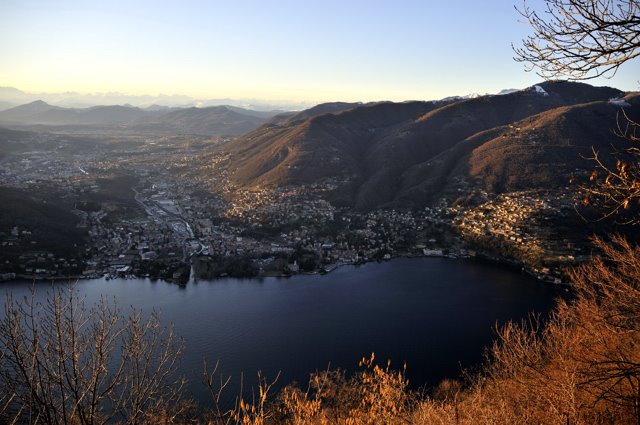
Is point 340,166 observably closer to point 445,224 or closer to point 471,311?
point 445,224

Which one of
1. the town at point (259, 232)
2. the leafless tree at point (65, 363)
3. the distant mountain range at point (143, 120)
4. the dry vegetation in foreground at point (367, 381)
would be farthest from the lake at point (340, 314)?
the distant mountain range at point (143, 120)

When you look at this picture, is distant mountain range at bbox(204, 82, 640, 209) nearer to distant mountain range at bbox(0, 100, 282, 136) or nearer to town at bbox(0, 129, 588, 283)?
town at bbox(0, 129, 588, 283)

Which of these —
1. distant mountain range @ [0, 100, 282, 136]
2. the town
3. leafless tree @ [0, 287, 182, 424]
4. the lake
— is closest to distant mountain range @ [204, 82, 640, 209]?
the town

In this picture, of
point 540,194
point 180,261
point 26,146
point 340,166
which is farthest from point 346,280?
point 26,146

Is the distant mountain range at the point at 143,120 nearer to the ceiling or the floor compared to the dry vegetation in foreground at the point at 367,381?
nearer to the ceiling

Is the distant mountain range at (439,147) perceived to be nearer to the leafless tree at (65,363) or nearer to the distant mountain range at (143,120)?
the leafless tree at (65,363)
